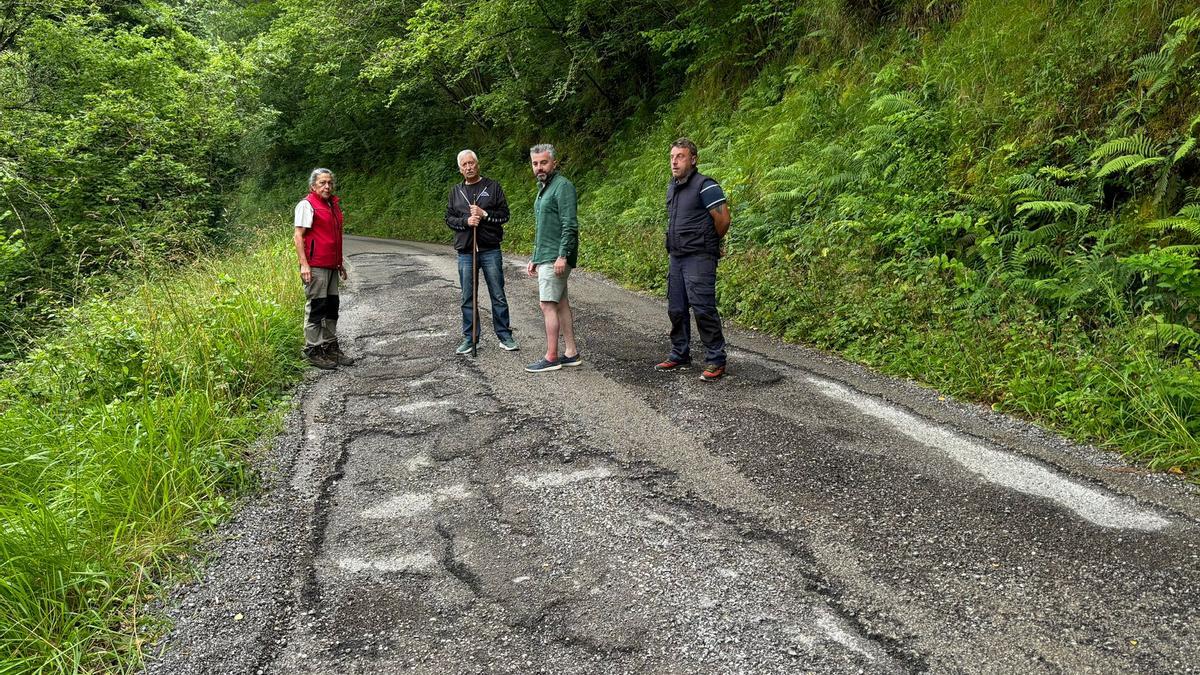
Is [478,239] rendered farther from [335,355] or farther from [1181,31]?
[1181,31]

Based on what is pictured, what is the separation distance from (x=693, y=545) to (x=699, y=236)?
3164 millimetres

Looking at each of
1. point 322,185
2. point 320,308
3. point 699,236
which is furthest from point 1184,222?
point 320,308

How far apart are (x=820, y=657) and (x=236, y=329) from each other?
5.74 m

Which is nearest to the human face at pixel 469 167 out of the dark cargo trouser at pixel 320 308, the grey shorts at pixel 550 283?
the grey shorts at pixel 550 283

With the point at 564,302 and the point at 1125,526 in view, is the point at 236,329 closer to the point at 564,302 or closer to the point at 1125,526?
the point at 564,302

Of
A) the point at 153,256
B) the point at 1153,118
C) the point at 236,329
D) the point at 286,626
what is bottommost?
the point at 286,626

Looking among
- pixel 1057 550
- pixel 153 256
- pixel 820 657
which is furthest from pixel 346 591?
pixel 153 256

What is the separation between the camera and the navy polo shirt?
5.91 metres

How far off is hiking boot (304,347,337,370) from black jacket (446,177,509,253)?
5.49 feet

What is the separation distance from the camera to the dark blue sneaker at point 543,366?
21.4ft

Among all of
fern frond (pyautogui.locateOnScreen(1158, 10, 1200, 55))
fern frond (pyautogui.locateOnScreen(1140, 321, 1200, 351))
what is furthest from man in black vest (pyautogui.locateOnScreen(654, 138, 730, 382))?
fern frond (pyautogui.locateOnScreen(1158, 10, 1200, 55))

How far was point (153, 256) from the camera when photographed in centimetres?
640

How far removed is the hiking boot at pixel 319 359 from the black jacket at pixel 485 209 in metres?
1.67

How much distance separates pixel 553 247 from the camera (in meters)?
6.52
